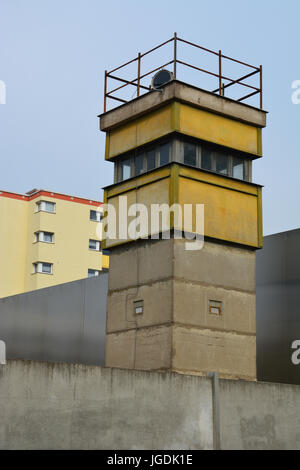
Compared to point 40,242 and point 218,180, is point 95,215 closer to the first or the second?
point 40,242

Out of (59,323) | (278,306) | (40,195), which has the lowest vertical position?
(278,306)

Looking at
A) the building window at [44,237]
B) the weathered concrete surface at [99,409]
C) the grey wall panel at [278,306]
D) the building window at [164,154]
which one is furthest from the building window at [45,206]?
the weathered concrete surface at [99,409]

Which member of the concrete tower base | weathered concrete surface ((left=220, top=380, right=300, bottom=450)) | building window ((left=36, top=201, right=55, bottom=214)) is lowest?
weathered concrete surface ((left=220, top=380, right=300, bottom=450))

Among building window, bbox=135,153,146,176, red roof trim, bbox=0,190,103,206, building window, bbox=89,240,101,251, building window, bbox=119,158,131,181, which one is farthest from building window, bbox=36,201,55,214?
building window, bbox=135,153,146,176

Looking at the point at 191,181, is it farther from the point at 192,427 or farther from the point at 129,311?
the point at 192,427

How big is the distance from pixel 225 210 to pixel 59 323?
15707 millimetres

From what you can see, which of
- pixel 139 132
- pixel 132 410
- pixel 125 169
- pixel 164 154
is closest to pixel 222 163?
pixel 164 154

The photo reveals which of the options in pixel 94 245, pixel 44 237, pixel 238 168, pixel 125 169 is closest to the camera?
pixel 238 168

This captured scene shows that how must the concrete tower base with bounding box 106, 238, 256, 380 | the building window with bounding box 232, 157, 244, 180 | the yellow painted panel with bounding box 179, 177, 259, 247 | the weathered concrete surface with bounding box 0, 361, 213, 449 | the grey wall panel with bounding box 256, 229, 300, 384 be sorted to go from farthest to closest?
the grey wall panel with bounding box 256, 229, 300, 384, the building window with bounding box 232, 157, 244, 180, the yellow painted panel with bounding box 179, 177, 259, 247, the concrete tower base with bounding box 106, 238, 256, 380, the weathered concrete surface with bounding box 0, 361, 213, 449

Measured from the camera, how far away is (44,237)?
6769 centimetres

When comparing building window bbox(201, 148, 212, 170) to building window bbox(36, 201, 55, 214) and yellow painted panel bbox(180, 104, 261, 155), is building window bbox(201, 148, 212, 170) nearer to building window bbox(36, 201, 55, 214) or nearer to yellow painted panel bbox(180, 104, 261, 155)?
yellow painted panel bbox(180, 104, 261, 155)

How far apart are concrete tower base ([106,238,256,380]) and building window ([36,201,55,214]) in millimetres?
46026

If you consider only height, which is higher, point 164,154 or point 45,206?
point 45,206

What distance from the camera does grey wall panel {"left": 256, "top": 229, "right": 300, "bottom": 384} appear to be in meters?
25.2
